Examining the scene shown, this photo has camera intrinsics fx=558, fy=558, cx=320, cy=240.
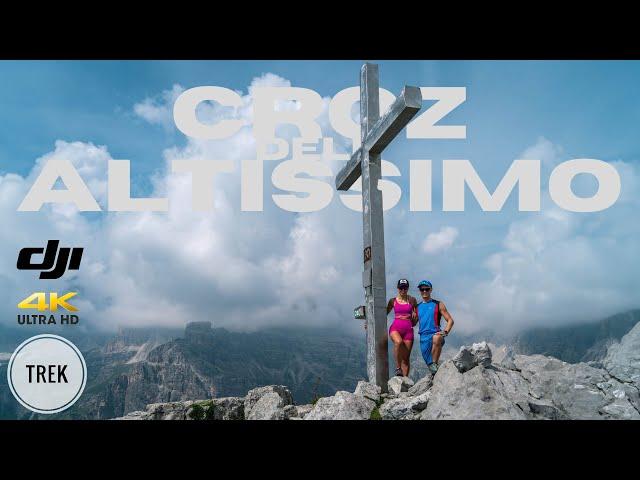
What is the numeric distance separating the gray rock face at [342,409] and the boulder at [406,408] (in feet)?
1.01

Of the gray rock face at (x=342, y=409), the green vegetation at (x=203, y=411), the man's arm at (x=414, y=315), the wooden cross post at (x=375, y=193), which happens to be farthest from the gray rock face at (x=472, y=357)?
the green vegetation at (x=203, y=411)

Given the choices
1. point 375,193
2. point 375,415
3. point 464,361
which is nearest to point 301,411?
point 375,415

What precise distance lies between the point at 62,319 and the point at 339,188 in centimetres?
687

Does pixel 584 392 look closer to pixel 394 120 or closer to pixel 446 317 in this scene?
pixel 446 317

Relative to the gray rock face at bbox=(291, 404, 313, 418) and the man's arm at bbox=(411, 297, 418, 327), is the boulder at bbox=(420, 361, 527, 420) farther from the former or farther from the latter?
the man's arm at bbox=(411, 297, 418, 327)

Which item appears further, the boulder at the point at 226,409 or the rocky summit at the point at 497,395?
the boulder at the point at 226,409

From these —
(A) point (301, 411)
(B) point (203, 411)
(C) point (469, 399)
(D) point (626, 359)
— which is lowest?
(B) point (203, 411)

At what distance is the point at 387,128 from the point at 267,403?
211 inches

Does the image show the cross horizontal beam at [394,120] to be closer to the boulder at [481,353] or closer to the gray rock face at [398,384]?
the boulder at [481,353]

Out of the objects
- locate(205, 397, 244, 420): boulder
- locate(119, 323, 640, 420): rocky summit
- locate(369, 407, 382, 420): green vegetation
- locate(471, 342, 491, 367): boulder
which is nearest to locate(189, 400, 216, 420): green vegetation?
locate(205, 397, 244, 420): boulder

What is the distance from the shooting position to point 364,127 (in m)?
11.8

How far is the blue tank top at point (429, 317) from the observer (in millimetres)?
10062

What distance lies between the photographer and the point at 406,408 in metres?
7.71
